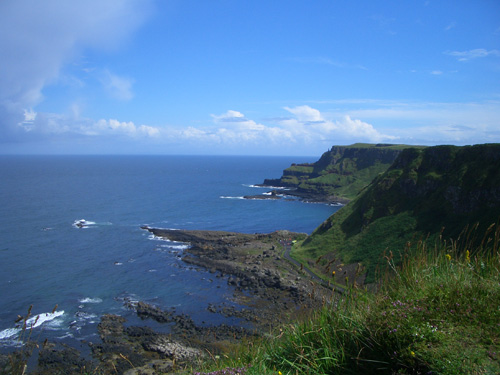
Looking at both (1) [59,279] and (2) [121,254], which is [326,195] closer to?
(2) [121,254]

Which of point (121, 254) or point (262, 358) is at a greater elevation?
point (262, 358)

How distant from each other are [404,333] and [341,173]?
496 ft

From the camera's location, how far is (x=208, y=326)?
3550cm

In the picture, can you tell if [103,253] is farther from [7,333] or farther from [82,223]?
[7,333]

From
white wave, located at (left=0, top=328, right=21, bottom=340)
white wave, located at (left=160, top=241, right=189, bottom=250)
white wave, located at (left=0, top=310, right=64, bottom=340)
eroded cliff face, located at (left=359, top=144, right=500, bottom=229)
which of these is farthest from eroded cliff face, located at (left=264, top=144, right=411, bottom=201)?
white wave, located at (left=0, top=328, right=21, bottom=340)

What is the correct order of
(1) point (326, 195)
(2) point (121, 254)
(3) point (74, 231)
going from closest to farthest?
(2) point (121, 254) → (3) point (74, 231) → (1) point (326, 195)

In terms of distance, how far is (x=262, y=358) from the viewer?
6.39 m

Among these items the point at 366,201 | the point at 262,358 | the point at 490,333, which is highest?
the point at 490,333

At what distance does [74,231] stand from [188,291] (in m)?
41.7

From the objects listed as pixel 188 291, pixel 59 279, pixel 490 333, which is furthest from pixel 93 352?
pixel 490 333

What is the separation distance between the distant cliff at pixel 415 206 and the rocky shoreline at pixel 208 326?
793 cm

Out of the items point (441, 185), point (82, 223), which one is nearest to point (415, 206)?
point (441, 185)

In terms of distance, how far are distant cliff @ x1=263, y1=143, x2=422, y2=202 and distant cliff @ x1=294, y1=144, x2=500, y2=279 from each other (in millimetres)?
61958

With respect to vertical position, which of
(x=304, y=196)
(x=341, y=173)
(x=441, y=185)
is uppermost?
(x=441, y=185)
